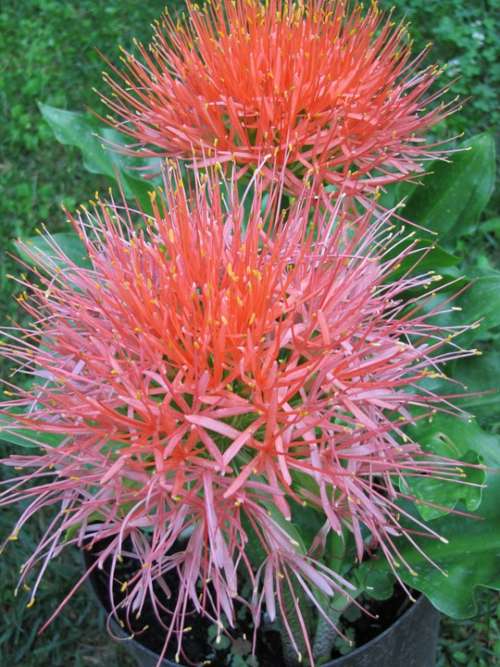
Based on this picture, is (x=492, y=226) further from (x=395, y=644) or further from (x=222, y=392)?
(x=222, y=392)

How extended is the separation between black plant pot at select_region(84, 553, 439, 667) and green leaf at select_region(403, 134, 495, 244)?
0.58 metres

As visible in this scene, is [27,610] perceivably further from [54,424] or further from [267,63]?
[267,63]

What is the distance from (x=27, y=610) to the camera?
1496 mm

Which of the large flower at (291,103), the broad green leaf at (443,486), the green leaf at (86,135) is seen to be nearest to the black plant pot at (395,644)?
the broad green leaf at (443,486)

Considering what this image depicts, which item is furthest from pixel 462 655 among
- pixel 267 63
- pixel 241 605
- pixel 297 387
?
pixel 267 63

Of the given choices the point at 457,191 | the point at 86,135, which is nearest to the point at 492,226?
the point at 457,191

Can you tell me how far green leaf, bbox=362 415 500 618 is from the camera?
907mm

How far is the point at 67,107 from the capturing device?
2461 millimetres

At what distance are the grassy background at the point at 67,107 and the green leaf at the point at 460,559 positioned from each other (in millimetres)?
542

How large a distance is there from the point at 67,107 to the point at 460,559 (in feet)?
6.67

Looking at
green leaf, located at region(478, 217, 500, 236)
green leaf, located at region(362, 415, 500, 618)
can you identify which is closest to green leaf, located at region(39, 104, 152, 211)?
green leaf, located at region(362, 415, 500, 618)

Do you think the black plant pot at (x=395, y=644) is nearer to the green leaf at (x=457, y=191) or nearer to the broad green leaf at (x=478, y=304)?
the broad green leaf at (x=478, y=304)

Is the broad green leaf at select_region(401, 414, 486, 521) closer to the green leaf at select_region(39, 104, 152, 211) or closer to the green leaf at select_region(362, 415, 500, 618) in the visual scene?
the green leaf at select_region(362, 415, 500, 618)

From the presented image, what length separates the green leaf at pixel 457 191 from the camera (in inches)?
45.5
